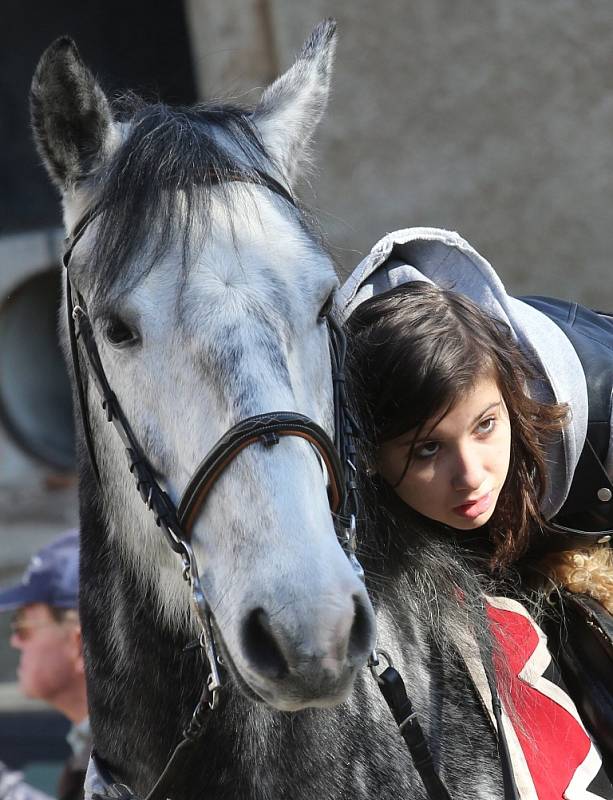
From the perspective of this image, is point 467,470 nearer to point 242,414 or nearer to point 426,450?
point 426,450

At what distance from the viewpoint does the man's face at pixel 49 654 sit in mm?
2910

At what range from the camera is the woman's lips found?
1.61 metres

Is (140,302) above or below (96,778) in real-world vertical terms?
above

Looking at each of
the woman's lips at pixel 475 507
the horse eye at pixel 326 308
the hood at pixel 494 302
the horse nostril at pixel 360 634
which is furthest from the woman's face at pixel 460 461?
the horse nostril at pixel 360 634

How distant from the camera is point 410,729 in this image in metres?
1.44

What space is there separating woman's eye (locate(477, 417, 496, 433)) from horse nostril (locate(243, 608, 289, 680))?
1.86 ft

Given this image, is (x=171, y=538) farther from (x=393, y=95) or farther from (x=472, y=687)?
(x=393, y=95)

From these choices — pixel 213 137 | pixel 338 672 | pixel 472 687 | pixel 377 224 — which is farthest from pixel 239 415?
pixel 377 224

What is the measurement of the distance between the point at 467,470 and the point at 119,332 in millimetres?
532

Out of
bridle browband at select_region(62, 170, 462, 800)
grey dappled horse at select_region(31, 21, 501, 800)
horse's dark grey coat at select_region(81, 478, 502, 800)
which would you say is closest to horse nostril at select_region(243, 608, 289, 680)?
grey dappled horse at select_region(31, 21, 501, 800)

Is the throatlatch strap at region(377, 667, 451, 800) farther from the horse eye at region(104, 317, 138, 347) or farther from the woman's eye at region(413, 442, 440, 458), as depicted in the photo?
the horse eye at region(104, 317, 138, 347)

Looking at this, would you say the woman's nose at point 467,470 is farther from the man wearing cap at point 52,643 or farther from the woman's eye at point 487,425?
the man wearing cap at point 52,643

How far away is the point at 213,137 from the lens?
1.56m

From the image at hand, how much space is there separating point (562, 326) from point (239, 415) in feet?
2.52
